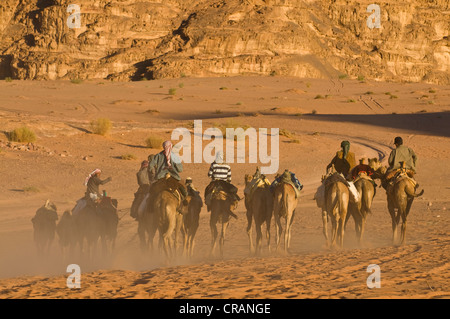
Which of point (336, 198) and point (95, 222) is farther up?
point (336, 198)

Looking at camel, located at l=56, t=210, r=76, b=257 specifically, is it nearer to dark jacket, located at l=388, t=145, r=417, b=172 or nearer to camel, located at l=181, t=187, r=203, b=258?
camel, located at l=181, t=187, r=203, b=258

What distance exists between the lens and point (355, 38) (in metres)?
90.8

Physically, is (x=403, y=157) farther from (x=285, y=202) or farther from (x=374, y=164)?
(x=285, y=202)

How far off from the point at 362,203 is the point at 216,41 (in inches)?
2600

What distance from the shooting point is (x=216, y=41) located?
7744 centimetres

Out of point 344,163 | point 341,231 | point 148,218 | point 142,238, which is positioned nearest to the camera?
point 148,218

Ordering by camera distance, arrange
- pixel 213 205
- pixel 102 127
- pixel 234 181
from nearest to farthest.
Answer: pixel 213 205, pixel 234 181, pixel 102 127

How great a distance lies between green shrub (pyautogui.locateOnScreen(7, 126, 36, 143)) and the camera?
28.2m

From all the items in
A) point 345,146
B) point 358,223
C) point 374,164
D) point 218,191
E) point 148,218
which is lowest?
point 358,223

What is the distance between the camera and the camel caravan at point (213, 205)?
11898mm

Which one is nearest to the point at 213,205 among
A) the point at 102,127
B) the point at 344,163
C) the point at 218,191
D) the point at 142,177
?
the point at 218,191

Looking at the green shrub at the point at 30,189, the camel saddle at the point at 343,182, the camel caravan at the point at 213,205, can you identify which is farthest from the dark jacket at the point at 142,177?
the green shrub at the point at 30,189

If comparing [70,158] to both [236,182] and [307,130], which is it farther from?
[307,130]

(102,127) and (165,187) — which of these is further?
(102,127)
